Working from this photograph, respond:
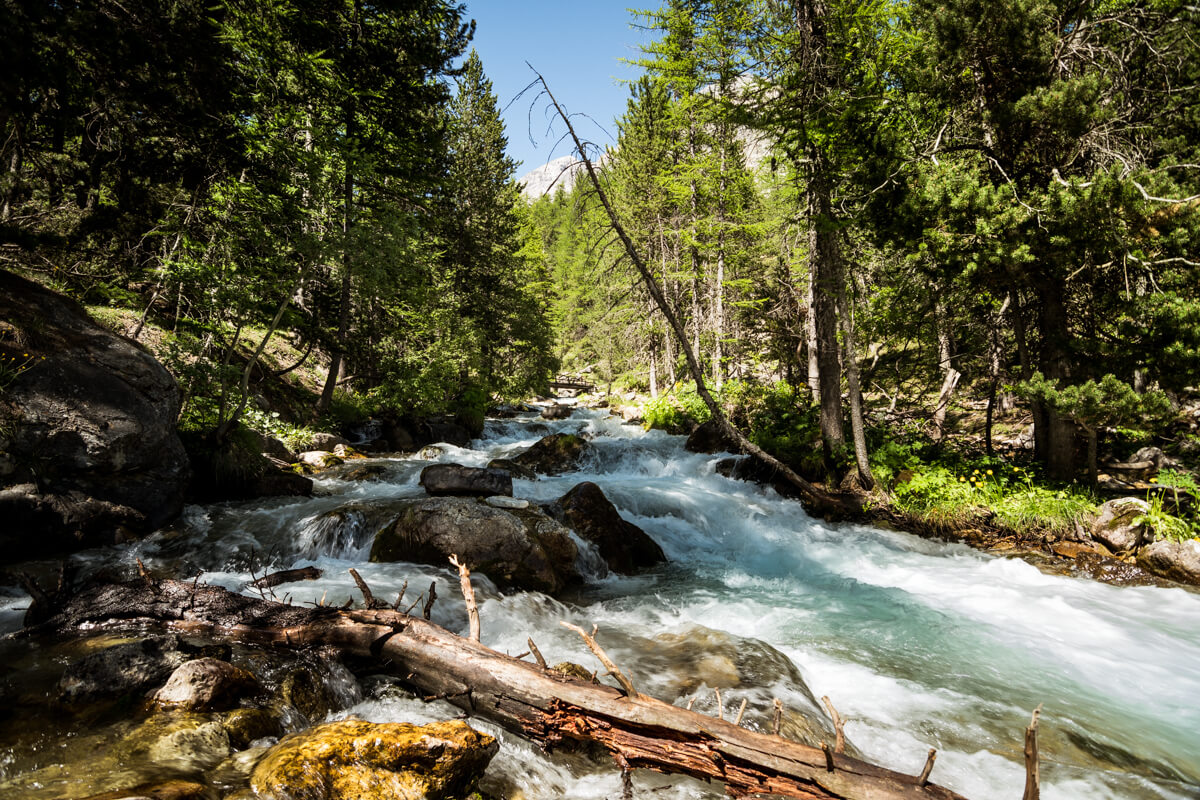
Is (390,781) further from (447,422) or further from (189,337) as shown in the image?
(447,422)

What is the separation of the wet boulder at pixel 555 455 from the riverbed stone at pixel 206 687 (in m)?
10.5

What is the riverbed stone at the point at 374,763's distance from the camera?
7.80ft

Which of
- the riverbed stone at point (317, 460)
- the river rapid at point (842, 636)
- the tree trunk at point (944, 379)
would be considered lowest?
the river rapid at point (842, 636)

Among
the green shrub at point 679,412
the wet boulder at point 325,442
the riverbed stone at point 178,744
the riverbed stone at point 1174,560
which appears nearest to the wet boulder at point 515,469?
the wet boulder at point 325,442

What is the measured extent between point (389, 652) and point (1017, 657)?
700cm

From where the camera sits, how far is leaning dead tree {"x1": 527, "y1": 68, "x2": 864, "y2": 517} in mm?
7344

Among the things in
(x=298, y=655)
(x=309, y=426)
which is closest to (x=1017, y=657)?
(x=298, y=655)

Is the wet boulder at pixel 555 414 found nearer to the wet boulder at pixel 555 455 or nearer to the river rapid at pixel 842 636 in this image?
the wet boulder at pixel 555 455

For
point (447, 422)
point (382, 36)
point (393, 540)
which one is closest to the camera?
point (393, 540)

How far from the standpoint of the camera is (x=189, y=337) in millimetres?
8258

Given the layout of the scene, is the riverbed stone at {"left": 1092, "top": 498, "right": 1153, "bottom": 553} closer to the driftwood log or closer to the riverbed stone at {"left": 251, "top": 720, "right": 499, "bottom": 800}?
the driftwood log

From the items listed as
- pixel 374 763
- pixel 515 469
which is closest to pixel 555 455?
pixel 515 469

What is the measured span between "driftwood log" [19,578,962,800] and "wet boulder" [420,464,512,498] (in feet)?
16.0

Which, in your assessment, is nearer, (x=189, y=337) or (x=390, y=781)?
(x=390, y=781)
